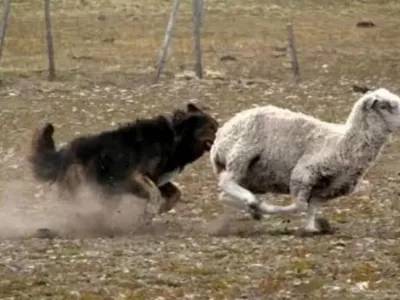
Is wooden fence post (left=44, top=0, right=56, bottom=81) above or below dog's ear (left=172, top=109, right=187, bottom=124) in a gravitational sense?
below

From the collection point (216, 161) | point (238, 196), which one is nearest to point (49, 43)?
point (216, 161)

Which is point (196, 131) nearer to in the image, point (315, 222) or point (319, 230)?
point (315, 222)

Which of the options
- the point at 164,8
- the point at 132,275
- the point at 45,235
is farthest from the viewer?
the point at 164,8

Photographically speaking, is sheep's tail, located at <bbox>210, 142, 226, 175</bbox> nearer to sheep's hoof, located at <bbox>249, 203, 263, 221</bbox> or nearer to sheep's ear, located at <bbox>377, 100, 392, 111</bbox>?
sheep's hoof, located at <bbox>249, 203, 263, 221</bbox>

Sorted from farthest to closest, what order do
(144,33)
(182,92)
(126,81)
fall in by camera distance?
(144,33) < (126,81) < (182,92)

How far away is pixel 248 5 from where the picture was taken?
120 feet

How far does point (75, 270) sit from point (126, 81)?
12496 mm

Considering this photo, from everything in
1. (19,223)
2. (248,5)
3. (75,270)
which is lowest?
(248,5)

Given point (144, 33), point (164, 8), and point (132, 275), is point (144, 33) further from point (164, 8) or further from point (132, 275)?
point (132, 275)

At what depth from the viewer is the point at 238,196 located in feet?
37.2

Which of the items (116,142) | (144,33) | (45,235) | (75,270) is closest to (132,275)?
(75,270)

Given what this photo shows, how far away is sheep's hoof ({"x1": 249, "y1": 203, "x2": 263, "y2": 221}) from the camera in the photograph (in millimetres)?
11281

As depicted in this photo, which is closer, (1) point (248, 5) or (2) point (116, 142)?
(2) point (116, 142)

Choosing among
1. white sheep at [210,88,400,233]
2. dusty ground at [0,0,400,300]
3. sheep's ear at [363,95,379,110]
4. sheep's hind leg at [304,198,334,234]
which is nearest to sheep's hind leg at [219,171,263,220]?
white sheep at [210,88,400,233]
